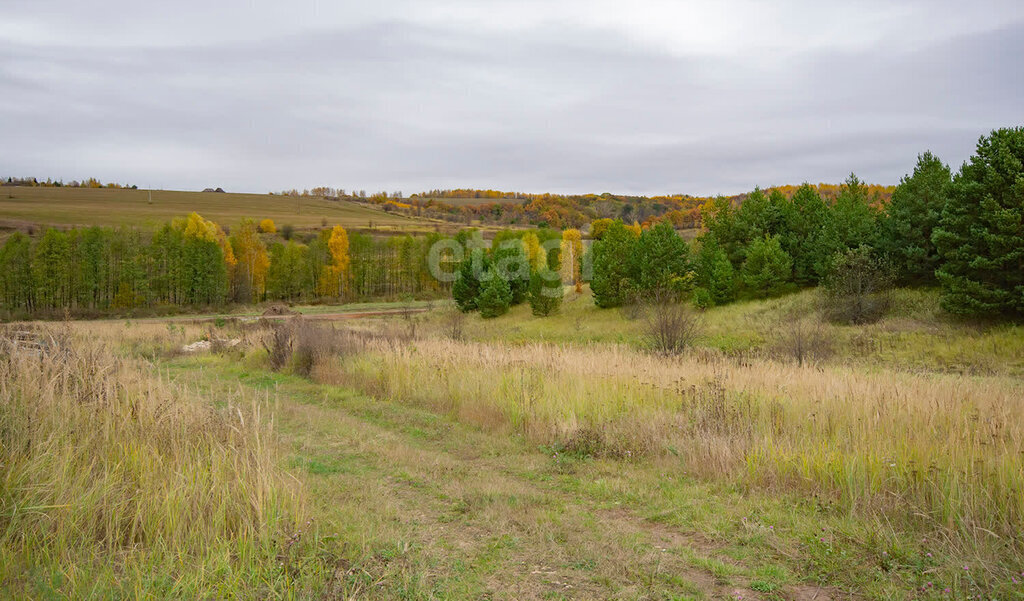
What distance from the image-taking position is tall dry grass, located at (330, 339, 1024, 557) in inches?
196

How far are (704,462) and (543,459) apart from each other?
2090 millimetres

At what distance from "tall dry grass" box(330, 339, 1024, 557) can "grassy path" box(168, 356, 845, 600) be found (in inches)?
28.2

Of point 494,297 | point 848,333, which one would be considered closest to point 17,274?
point 494,297

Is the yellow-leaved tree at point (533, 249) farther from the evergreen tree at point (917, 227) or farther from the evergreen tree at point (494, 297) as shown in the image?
the evergreen tree at point (917, 227)

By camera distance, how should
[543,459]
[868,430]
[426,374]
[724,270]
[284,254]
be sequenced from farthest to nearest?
[284,254]
[724,270]
[426,374]
[543,459]
[868,430]

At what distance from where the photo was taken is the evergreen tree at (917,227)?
120 ft

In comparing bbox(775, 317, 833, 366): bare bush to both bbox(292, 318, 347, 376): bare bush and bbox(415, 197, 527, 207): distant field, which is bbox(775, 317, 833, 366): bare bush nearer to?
bbox(292, 318, 347, 376): bare bush

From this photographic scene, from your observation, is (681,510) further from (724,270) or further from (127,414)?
(724,270)

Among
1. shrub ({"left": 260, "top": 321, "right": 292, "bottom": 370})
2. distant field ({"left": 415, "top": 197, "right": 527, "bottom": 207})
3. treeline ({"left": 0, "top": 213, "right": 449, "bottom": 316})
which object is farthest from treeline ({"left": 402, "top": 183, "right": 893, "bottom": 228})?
shrub ({"left": 260, "top": 321, "right": 292, "bottom": 370})

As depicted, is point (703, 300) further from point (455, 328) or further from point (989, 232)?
point (455, 328)

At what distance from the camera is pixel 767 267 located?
43.4 meters

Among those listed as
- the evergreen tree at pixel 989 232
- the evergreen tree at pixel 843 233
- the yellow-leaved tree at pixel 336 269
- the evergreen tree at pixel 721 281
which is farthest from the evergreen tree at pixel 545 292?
the yellow-leaved tree at pixel 336 269

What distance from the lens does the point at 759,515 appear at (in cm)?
520

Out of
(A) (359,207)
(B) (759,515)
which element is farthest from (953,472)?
(A) (359,207)
